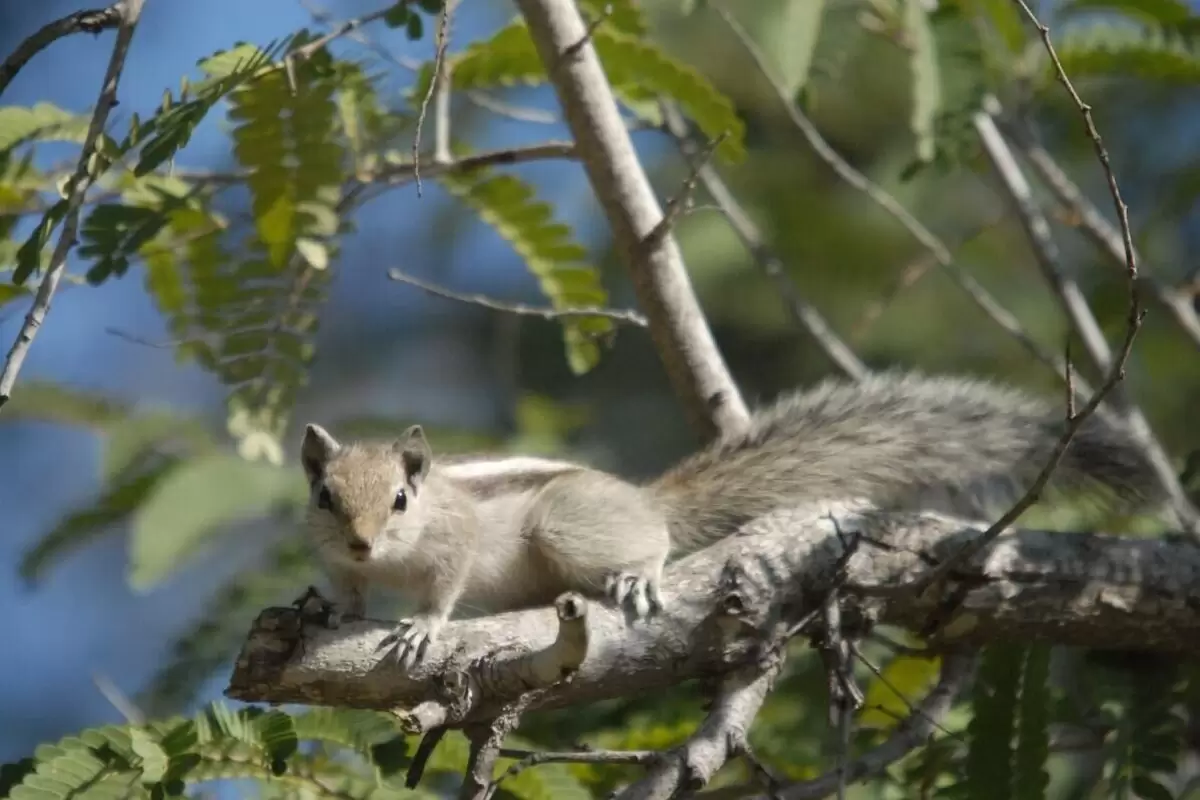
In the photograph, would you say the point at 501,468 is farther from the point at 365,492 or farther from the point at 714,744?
the point at 714,744

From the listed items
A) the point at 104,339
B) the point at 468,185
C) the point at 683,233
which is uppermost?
the point at 468,185

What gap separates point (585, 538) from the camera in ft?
11.0

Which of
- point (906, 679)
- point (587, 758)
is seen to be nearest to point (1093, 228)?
point (906, 679)

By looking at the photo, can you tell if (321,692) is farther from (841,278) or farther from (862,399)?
(841,278)

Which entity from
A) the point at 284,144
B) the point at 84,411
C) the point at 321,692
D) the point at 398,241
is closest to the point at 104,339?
the point at 398,241

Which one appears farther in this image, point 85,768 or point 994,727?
point 994,727

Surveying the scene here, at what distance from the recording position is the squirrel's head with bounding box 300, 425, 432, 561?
10.5 feet

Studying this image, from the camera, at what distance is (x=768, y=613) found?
9.50 ft

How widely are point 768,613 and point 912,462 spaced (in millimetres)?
785

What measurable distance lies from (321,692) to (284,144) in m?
1.23

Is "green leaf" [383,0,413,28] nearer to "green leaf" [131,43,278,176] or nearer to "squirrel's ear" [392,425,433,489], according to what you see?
"green leaf" [131,43,278,176]

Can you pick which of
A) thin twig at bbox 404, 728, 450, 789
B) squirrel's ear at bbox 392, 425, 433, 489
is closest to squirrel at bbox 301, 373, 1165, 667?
squirrel's ear at bbox 392, 425, 433, 489

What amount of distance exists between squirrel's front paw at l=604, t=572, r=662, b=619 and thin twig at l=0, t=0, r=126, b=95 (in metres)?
1.35

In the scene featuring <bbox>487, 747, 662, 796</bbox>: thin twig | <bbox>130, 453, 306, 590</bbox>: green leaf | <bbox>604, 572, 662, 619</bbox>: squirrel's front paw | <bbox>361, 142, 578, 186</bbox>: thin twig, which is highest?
<bbox>361, 142, 578, 186</bbox>: thin twig
